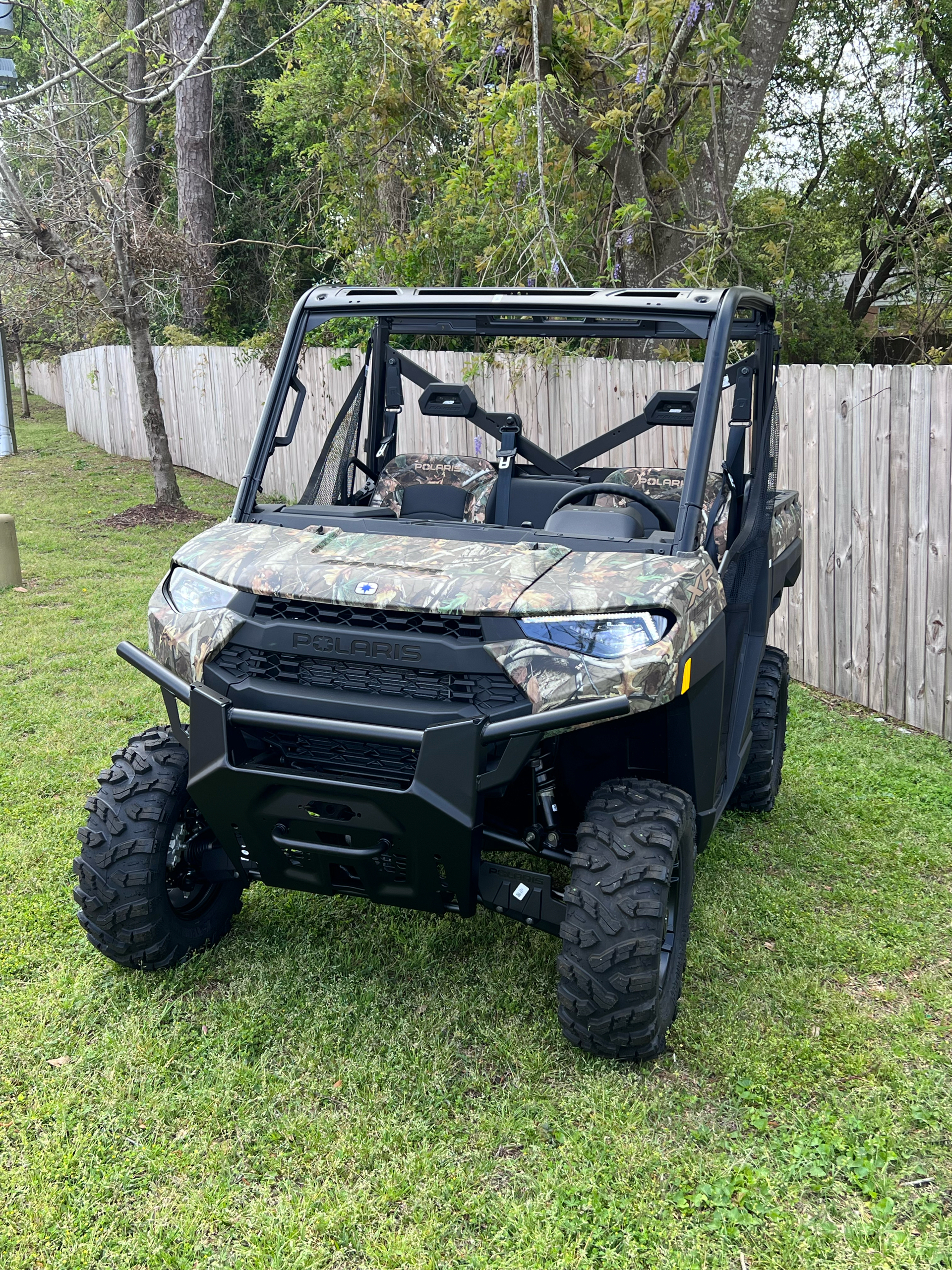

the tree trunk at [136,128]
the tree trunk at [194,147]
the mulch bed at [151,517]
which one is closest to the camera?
the tree trunk at [136,128]

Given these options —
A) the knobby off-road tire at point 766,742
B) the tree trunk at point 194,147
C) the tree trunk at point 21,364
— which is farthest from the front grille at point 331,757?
the tree trunk at point 21,364

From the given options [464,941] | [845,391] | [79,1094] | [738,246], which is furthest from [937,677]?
[738,246]

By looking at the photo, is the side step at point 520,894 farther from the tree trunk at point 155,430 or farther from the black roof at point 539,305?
the tree trunk at point 155,430

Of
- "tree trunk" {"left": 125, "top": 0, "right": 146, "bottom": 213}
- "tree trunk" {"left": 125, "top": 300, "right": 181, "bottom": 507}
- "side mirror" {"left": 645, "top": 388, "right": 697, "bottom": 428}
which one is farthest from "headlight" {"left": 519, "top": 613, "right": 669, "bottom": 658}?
"tree trunk" {"left": 125, "top": 300, "right": 181, "bottom": 507}

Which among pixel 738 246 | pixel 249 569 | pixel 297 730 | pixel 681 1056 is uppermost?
pixel 738 246

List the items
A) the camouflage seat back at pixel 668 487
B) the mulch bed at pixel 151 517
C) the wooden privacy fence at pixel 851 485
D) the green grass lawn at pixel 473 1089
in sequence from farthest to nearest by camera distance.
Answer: the mulch bed at pixel 151 517, the wooden privacy fence at pixel 851 485, the camouflage seat back at pixel 668 487, the green grass lawn at pixel 473 1089

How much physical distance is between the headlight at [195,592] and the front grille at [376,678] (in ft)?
0.51

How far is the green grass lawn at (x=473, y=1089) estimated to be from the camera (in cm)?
269

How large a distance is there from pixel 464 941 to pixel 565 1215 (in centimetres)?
131

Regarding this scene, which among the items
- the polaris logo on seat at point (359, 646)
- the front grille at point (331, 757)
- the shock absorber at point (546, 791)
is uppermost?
the polaris logo on seat at point (359, 646)

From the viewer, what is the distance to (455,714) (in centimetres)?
Result: 293

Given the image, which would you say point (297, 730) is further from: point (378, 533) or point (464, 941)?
point (464, 941)

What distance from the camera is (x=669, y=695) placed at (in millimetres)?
A: 2986

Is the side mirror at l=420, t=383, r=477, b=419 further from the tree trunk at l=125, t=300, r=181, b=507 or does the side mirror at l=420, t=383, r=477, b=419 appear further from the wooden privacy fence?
the tree trunk at l=125, t=300, r=181, b=507
